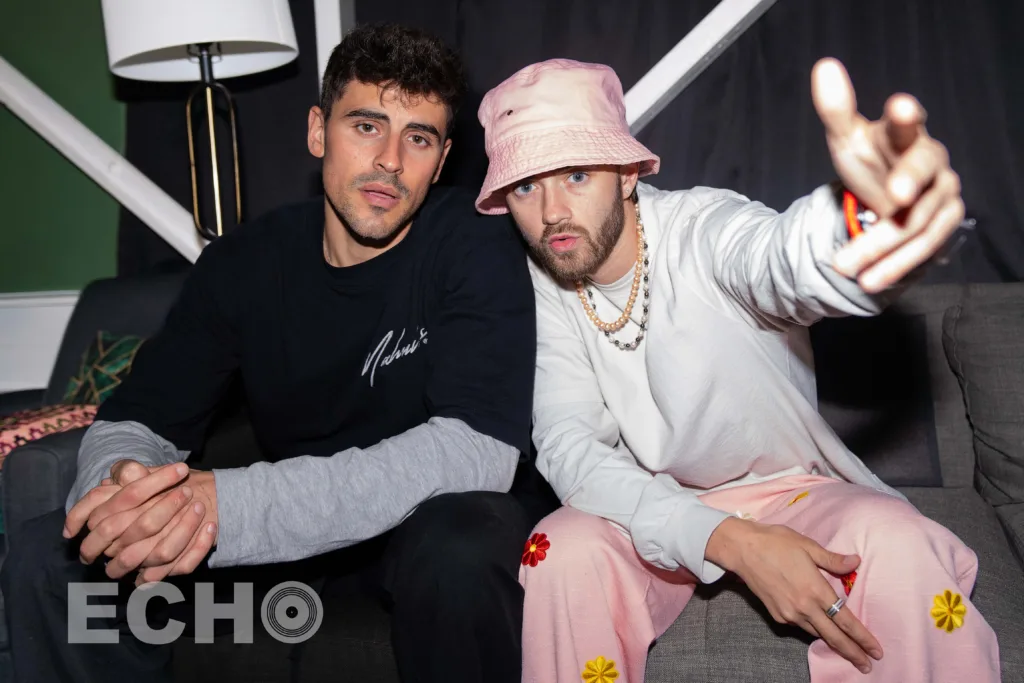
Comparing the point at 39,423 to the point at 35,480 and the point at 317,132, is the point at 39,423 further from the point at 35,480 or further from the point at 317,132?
the point at 317,132

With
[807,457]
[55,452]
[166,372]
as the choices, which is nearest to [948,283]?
[807,457]

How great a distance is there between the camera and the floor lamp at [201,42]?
2031 mm

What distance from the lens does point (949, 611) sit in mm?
1071

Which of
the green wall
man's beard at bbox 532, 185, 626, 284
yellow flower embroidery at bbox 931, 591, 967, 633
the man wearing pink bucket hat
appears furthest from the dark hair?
the green wall

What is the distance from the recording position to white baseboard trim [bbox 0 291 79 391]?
2.89 metres

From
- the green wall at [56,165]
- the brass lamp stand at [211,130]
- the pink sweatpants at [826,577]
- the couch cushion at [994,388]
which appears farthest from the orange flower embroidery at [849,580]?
the green wall at [56,165]

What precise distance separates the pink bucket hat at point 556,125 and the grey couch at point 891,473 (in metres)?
0.71

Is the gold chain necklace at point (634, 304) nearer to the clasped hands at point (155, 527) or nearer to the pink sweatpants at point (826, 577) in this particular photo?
the pink sweatpants at point (826, 577)

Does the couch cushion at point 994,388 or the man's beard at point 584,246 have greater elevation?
the man's beard at point 584,246

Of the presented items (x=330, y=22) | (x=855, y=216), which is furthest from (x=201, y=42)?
(x=855, y=216)

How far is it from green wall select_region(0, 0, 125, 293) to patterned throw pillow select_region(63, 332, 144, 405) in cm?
75

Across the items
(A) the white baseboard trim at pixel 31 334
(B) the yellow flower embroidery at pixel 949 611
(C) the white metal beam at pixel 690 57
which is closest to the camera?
(B) the yellow flower embroidery at pixel 949 611

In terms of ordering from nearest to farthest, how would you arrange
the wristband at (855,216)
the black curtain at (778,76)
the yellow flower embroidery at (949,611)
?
the wristband at (855,216), the yellow flower embroidery at (949,611), the black curtain at (778,76)

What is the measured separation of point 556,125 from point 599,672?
804mm
